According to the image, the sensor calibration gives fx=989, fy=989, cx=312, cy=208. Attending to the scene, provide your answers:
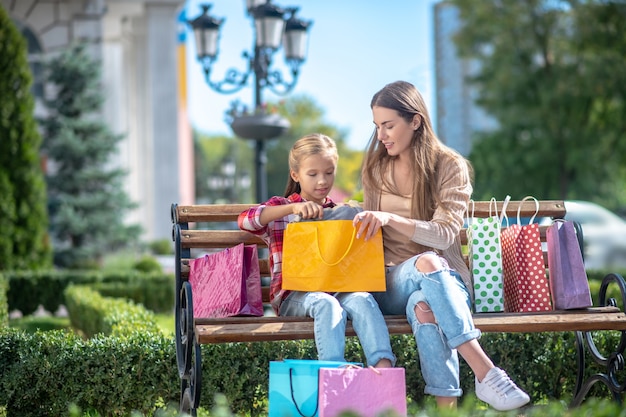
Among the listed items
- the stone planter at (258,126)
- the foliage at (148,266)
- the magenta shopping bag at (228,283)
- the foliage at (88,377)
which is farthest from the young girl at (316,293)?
the foliage at (148,266)

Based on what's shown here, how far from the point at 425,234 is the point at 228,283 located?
103cm

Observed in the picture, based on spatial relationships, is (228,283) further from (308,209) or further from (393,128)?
(393,128)

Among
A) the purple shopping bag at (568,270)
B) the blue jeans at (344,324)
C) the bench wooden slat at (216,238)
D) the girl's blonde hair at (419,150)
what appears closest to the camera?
the blue jeans at (344,324)

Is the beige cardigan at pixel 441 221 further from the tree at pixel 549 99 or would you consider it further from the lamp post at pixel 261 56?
the tree at pixel 549 99

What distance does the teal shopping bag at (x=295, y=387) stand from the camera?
404cm

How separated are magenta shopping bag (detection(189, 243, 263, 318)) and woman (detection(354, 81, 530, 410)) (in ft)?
2.11

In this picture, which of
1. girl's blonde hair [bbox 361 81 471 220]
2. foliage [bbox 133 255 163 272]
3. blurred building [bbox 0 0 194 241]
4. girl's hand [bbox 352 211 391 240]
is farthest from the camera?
blurred building [bbox 0 0 194 241]

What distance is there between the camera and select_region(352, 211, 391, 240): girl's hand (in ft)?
14.7

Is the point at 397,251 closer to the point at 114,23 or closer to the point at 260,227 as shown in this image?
the point at 260,227

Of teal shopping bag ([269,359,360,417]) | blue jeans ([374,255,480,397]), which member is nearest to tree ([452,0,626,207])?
blue jeans ([374,255,480,397])

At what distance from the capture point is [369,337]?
14.1 ft

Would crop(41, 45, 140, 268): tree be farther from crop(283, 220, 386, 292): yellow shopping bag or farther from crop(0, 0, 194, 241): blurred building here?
crop(283, 220, 386, 292): yellow shopping bag

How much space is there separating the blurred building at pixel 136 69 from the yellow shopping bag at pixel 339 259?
58.7 ft

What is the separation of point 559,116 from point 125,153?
1287 centimetres
